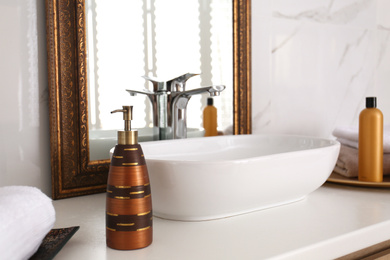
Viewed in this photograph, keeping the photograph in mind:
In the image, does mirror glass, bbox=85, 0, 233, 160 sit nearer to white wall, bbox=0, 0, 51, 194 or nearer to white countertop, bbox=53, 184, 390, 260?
white wall, bbox=0, 0, 51, 194

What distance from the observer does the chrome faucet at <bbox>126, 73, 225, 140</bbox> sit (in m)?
1.06

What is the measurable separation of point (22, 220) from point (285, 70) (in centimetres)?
107

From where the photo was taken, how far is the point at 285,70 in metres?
1.39

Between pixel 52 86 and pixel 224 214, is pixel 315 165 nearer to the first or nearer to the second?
pixel 224 214

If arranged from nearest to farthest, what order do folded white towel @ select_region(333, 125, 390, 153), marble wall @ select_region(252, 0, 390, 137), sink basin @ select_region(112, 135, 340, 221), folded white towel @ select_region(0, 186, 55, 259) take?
1. folded white towel @ select_region(0, 186, 55, 259)
2. sink basin @ select_region(112, 135, 340, 221)
3. folded white towel @ select_region(333, 125, 390, 153)
4. marble wall @ select_region(252, 0, 390, 137)

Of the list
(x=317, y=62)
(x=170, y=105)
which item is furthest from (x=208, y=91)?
(x=317, y=62)

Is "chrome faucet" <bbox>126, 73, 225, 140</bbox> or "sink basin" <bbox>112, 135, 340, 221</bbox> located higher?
"chrome faucet" <bbox>126, 73, 225, 140</bbox>

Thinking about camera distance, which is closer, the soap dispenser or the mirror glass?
the soap dispenser

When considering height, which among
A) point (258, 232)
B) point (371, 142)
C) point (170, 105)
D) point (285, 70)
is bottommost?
point (258, 232)

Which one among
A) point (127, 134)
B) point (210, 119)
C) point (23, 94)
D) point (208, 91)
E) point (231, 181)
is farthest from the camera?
point (210, 119)

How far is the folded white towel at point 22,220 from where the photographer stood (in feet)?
1.63

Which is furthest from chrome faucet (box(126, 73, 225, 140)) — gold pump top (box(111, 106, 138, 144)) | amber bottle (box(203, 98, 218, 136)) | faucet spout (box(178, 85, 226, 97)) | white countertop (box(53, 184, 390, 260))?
gold pump top (box(111, 106, 138, 144))

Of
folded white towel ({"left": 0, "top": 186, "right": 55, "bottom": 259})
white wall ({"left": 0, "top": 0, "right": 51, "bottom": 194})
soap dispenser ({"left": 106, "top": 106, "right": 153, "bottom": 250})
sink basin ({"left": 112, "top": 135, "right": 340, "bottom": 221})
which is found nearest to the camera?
folded white towel ({"left": 0, "top": 186, "right": 55, "bottom": 259})

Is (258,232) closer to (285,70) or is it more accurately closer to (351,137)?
(351,137)
